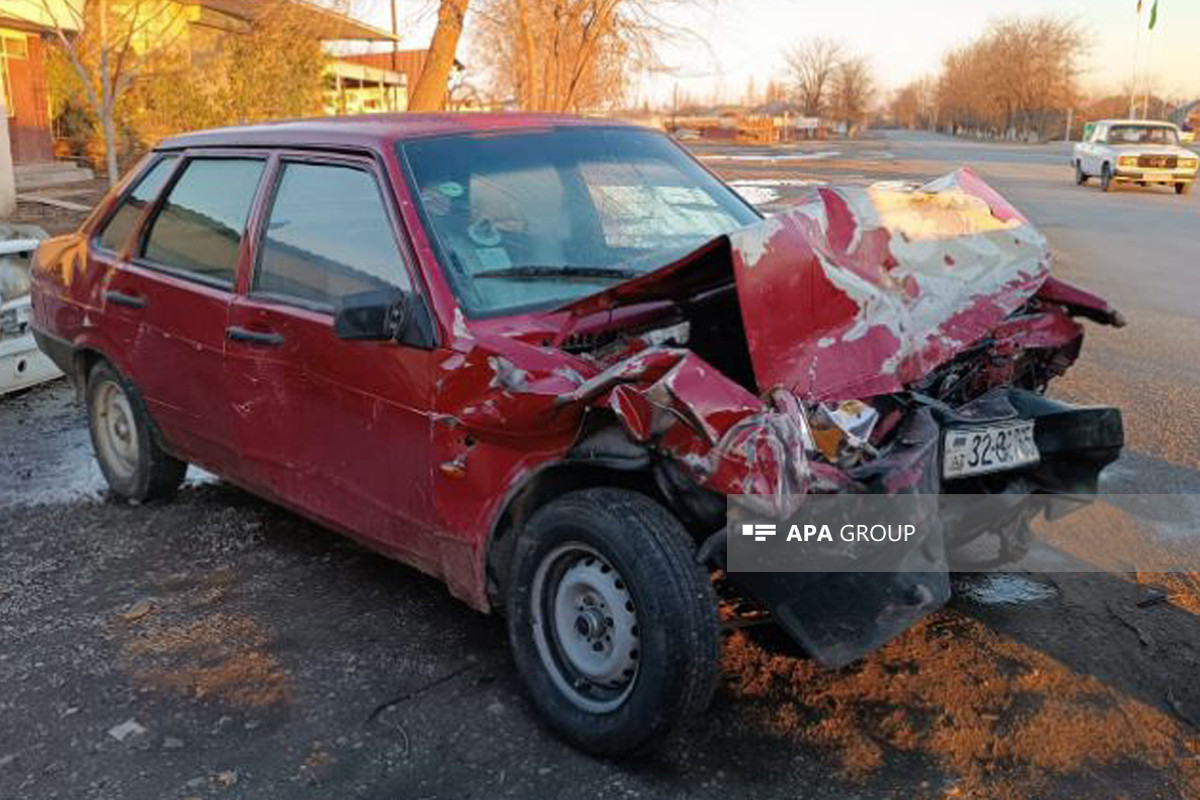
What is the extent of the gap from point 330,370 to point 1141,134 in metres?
28.5

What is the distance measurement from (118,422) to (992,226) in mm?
4004

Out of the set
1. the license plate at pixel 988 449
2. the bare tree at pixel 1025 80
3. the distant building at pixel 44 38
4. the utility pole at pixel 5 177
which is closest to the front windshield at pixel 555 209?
the license plate at pixel 988 449

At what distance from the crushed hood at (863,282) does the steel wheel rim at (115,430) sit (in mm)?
2734

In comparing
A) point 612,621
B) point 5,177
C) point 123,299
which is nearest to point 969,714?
point 612,621

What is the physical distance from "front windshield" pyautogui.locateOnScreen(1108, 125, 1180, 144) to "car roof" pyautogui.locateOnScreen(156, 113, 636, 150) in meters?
26.6

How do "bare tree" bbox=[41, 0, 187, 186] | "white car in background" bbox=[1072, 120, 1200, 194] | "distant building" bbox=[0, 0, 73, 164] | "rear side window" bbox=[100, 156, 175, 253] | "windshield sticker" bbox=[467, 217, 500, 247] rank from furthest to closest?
"white car in background" bbox=[1072, 120, 1200, 194] → "distant building" bbox=[0, 0, 73, 164] → "bare tree" bbox=[41, 0, 187, 186] → "rear side window" bbox=[100, 156, 175, 253] → "windshield sticker" bbox=[467, 217, 500, 247]

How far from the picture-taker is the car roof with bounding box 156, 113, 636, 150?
12.7 ft

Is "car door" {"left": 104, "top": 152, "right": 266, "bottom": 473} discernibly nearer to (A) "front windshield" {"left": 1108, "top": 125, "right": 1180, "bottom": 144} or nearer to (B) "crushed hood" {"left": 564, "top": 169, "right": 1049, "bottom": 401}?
(B) "crushed hood" {"left": 564, "top": 169, "right": 1049, "bottom": 401}

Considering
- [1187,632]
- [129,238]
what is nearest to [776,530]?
[1187,632]

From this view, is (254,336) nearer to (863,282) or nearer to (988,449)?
(863,282)

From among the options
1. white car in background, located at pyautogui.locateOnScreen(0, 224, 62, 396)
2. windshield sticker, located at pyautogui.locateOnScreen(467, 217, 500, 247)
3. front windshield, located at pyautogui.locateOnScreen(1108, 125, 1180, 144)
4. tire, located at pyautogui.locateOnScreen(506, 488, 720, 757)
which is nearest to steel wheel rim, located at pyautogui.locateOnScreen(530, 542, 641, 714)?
tire, located at pyautogui.locateOnScreen(506, 488, 720, 757)

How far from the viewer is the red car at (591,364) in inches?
113

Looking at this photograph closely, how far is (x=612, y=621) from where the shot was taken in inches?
118

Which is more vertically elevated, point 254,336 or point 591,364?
point 591,364
